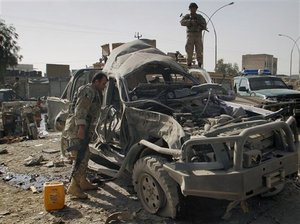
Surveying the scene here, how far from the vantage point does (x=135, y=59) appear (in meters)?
5.97

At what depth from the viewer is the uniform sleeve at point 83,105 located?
5395mm

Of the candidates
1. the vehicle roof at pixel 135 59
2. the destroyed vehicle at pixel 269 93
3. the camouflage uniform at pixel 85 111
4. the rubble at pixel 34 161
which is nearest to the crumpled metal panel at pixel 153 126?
the camouflage uniform at pixel 85 111

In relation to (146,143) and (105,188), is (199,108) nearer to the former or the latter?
(146,143)

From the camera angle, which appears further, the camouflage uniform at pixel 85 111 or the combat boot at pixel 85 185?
the combat boot at pixel 85 185

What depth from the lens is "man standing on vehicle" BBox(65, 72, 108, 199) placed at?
213 inches

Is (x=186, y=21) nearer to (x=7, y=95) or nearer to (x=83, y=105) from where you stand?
(x=83, y=105)

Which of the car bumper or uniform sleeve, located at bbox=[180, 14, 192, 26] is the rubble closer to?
the car bumper

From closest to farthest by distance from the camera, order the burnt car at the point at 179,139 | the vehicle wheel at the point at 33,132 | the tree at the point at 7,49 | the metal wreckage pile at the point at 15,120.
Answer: the burnt car at the point at 179,139
the vehicle wheel at the point at 33,132
the metal wreckage pile at the point at 15,120
the tree at the point at 7,49

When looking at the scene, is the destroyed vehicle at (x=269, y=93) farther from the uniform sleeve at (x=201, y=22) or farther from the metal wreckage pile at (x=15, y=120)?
the metal wreckage pile at (x=15, y=120)

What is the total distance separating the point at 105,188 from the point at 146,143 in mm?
1714

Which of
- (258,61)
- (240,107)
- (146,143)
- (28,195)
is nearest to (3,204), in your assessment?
(28,195)

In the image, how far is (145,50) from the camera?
21.1 feet

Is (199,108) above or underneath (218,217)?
above

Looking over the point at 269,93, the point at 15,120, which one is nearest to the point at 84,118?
the point at 269,93
